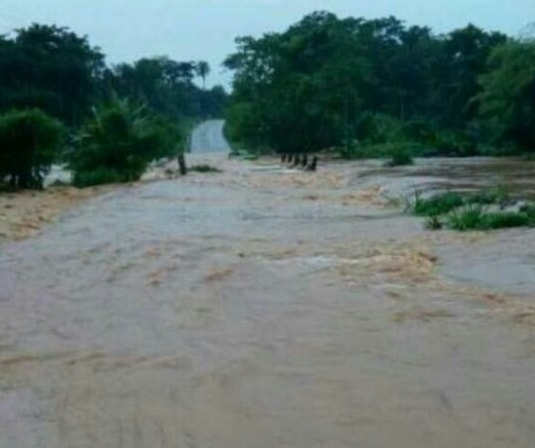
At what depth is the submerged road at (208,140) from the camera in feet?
292

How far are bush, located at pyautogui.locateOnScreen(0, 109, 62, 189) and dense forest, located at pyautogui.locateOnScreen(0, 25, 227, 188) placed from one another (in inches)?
1.2

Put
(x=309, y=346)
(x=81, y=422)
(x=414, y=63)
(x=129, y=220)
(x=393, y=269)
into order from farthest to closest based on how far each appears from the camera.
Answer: (x=414, y=63)
(x=129, y=220)
(x=393, y=269)
(x=309, y=346)
(x=81, y=422)

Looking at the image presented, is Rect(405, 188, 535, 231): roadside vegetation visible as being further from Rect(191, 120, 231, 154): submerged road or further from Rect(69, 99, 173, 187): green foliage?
Rect(191, 120, 231, 154): submerged road

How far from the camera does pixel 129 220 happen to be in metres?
20.6

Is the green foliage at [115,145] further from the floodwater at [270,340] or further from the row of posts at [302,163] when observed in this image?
the floodwater at [270,340]

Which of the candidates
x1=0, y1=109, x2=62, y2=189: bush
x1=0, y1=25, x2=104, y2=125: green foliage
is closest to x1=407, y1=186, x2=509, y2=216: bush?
x1=0, y1=109, x2=62, y2=189: bush

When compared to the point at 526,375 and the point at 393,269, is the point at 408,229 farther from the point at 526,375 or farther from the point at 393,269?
the point at 526,375

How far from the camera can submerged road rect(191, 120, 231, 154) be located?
292 ft

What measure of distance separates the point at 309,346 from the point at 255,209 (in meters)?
14.9

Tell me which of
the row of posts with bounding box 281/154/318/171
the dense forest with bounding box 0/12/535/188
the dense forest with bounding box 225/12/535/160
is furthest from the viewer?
the dense forest with bounding box 225/12/535/160

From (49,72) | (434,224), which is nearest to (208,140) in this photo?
(49,72)

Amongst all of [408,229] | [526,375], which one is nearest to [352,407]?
[526,375]

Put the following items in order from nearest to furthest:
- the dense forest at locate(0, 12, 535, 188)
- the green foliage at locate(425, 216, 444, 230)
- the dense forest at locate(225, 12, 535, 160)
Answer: the green foliage at locate(425, 216, 444, 230), the dense forest at locate(0, 12, 535, 188), the dense forest at locate(225, 12, 535, 160)

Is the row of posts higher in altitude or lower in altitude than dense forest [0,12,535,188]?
lower
